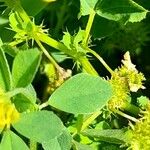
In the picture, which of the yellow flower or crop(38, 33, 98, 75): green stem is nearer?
the yellow flower

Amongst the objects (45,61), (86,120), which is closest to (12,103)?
(86,120)

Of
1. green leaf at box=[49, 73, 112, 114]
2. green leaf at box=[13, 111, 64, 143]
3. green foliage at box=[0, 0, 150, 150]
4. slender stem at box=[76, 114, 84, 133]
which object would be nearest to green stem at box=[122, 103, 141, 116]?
green foliage at box=[0, 0, 150, 150]

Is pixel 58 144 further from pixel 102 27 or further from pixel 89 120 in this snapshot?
pixel 102 27

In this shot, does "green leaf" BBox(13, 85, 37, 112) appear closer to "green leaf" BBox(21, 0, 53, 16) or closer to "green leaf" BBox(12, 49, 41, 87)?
"green leaf" BBox(12, 49, 41, 87)

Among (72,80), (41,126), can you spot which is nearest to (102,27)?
(72,80)

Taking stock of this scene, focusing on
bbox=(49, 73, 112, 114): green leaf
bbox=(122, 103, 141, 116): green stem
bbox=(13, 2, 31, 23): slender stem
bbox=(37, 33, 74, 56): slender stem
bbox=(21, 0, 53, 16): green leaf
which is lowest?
bbox=(122, 103, 141, 116): green stem

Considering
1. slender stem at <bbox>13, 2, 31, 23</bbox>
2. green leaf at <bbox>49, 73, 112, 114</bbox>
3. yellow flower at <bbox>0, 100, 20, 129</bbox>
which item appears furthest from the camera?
slender stem at <bbox>13, 2, 31, 23</bbox>

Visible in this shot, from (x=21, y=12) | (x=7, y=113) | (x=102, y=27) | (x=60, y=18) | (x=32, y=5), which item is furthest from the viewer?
(x=60, y=18)

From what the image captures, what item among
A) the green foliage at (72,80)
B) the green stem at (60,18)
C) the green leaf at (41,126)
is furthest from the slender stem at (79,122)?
the green stem at (60,18)
